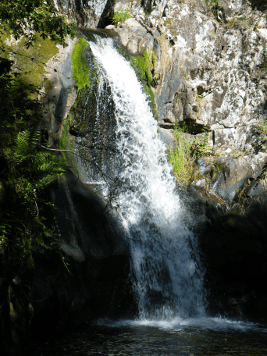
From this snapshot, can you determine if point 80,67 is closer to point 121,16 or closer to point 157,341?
point 121,16

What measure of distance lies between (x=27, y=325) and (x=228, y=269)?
12.9 feet

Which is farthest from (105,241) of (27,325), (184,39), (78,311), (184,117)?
(184,39)

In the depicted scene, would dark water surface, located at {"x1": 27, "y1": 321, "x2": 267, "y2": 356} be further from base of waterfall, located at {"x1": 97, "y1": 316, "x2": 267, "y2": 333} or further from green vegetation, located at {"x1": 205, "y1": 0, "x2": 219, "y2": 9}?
green vegetation, located at {"x1": 205, "y1": 0, "x2": 219, "y2": 9}

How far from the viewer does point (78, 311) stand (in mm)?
4098

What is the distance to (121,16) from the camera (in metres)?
8.45

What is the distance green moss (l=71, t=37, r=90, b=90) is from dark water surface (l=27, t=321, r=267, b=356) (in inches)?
176

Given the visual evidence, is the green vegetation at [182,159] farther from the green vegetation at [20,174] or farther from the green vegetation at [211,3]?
the green vegetation at [211,3]

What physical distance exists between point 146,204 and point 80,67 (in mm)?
3185

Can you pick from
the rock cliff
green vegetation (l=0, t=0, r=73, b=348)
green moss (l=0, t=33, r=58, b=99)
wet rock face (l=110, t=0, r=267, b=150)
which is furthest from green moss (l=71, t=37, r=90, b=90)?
wet rock face (l=110, t=0, r=267, b=150)

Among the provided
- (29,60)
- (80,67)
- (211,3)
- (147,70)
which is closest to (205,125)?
(147,70)

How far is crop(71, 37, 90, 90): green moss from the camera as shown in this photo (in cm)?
574

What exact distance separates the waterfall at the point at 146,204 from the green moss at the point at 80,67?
0.33m

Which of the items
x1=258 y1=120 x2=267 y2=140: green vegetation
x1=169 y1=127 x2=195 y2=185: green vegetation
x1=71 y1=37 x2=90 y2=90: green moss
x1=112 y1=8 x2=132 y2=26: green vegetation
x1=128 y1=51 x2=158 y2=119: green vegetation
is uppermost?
x1=112 y1=8 x2=132 y2=26: green vegetation

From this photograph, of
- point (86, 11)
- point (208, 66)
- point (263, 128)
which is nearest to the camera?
point (263, 128)
